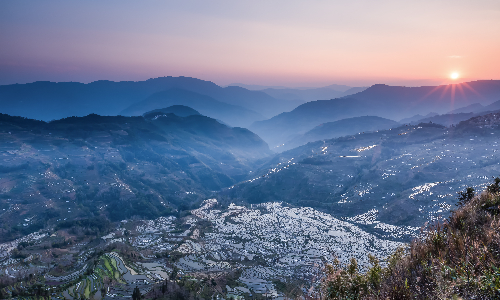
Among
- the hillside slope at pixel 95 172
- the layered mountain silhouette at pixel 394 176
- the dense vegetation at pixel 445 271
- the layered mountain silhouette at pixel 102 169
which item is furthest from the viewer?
the layered mountain silhouette at pixel 102 169

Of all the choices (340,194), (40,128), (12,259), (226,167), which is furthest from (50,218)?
(226,167)

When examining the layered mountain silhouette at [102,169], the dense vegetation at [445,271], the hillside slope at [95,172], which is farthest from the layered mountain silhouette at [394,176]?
the dense vegetation at [445,271]

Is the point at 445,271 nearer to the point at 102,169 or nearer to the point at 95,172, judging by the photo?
the point at 95,172

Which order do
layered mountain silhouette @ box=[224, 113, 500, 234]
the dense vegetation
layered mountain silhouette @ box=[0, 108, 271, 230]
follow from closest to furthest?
the dense vegetation → layered mountain silhouette @ box=[224, 113, 500, 234] → layered mountain silhouette @ box=[0, 108, 271, 230]

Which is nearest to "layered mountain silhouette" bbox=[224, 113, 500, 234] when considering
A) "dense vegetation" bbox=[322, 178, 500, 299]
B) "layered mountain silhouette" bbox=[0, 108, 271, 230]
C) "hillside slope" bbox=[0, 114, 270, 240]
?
"layered mountain silhouette" bbox=[0, 108, 271, 230]

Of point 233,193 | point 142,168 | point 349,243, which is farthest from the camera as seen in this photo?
point 142,168

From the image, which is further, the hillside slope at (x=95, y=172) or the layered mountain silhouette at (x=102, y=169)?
the layered mountain silhouette at (x=102, y=169)

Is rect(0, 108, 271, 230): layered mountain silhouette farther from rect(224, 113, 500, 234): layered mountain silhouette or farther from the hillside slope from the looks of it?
rect(224, 113, 500, 234): layered mountain silhouette

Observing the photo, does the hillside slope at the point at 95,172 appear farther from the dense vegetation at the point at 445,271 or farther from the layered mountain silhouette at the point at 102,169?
the dense vegetation at the point at 445,271

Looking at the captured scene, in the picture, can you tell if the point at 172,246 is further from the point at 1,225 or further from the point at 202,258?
the point at 1,225
